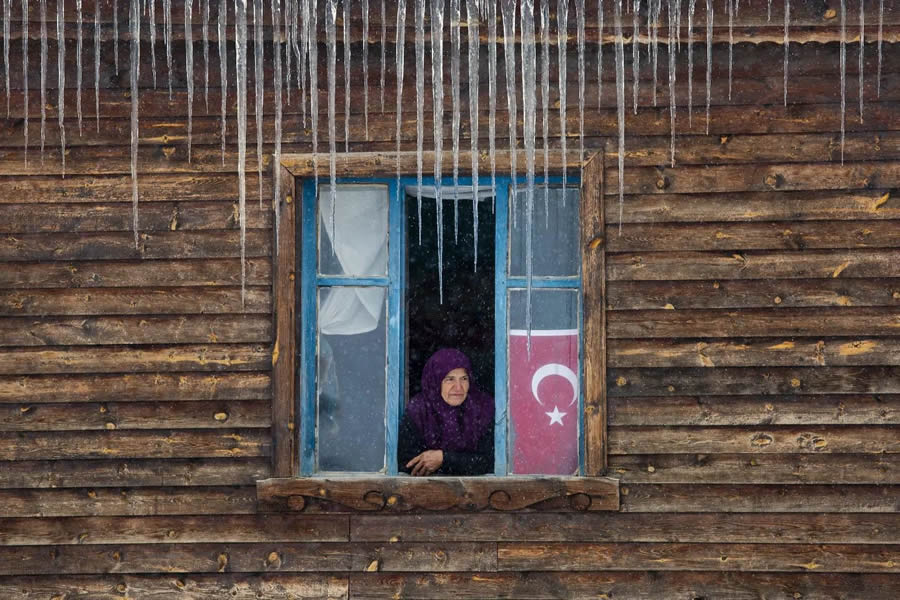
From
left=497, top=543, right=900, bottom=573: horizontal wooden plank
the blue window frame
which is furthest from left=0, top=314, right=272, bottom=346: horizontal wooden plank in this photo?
left=497, top=543, right=900, bottom=573: horizontal wooden plank

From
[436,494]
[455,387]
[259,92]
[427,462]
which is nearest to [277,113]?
[259,92]

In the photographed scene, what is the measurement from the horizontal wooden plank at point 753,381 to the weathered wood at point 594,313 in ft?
0.30

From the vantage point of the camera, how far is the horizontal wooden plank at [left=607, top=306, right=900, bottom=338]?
5039mm

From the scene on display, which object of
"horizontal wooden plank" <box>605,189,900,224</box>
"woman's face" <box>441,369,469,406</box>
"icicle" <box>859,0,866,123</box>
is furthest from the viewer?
"woman's face" <box>441,369,469,406</box>

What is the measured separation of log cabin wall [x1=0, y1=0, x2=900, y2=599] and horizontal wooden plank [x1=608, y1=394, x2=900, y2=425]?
0.01 meters

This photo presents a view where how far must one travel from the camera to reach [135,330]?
525 cm

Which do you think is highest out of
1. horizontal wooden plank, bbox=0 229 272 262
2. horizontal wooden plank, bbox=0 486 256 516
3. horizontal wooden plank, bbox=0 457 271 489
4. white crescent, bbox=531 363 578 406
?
horizontal wooden plank, bbox=0 229 272 262

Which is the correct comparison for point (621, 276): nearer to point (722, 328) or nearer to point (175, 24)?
point (722, 328)

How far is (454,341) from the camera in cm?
791

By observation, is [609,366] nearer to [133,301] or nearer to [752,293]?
[752,293]

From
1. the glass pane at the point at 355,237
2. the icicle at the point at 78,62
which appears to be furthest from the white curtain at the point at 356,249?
the icicle at the point at 78,62

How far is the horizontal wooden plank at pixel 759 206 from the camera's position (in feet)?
16.7

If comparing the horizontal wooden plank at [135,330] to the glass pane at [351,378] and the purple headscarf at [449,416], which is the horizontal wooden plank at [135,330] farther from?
the purple headscarf at [449,416]

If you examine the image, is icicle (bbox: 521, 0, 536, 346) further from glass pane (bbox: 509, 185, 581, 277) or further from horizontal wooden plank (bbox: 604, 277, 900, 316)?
horizontal wooden plank (bbox: 604, 277, 900, 316)
